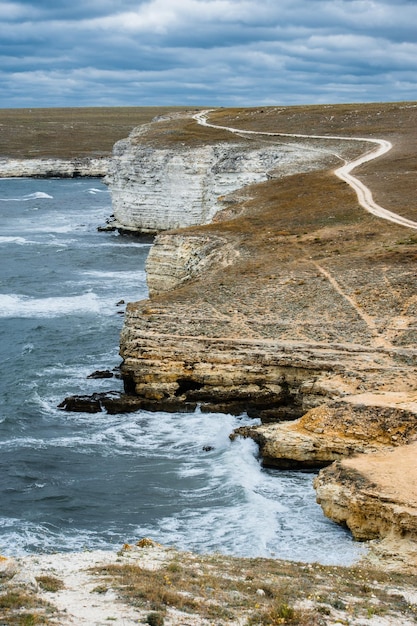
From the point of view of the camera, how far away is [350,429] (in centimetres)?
2105

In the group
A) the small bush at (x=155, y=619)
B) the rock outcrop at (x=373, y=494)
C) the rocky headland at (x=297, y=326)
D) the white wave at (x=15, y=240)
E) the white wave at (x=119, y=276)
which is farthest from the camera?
the white wave at (x=15, y=240)

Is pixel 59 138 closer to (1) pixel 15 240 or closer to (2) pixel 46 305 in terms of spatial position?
(1) pixel 15 240

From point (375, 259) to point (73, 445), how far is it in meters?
15.5

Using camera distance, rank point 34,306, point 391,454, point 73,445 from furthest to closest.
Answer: point 34,306 → point 73,445 → point 391,454

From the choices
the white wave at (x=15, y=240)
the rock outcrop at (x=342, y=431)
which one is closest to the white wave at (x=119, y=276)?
the white wave at (x=15, y=240)

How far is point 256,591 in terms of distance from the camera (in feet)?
42.9

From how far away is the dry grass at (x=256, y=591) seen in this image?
39.4 feet

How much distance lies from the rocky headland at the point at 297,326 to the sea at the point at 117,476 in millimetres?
942

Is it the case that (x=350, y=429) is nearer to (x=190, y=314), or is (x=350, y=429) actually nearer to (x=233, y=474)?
(x=233, y=474)

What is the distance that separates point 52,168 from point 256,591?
440 feet

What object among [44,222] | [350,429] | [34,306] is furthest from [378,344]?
[44,222]

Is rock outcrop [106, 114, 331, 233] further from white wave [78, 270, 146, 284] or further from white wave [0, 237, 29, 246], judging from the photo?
white wave [0, 237, 29, 246]

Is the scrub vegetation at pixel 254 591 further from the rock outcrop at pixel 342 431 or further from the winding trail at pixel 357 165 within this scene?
the winding trail at pixel 357 165

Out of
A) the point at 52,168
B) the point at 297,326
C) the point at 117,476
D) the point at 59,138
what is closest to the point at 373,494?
the point at 117,476
